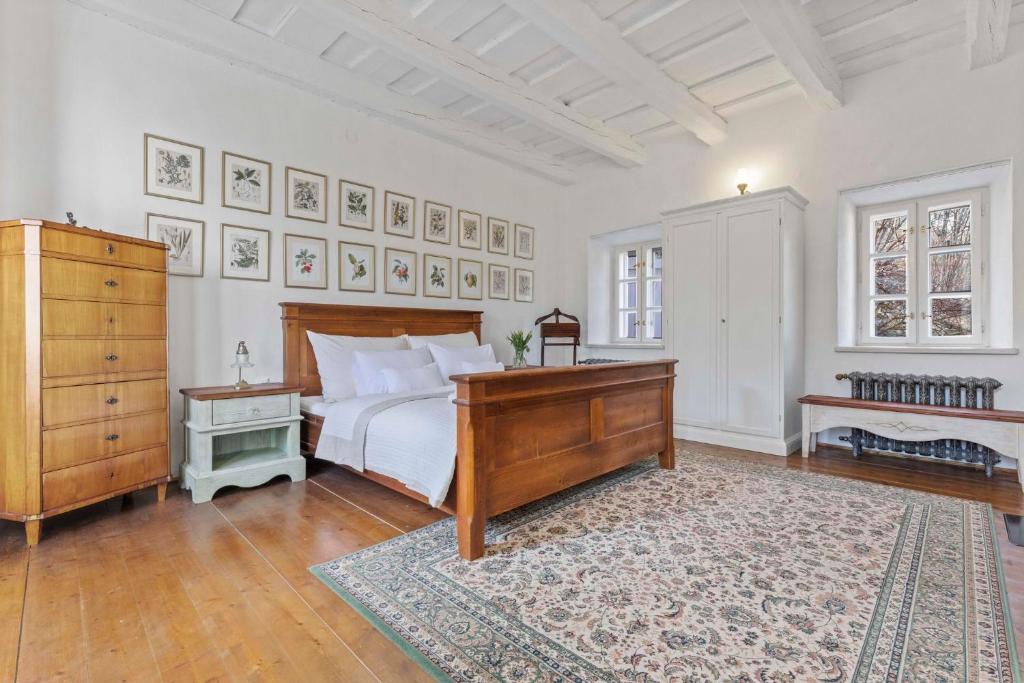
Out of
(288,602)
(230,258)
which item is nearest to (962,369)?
(288,602)

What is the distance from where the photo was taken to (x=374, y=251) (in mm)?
4305

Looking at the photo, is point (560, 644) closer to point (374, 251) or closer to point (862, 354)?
point (374, 251)

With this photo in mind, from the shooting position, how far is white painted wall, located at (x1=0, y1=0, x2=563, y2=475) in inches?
108

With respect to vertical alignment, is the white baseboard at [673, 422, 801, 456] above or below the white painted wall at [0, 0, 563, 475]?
below

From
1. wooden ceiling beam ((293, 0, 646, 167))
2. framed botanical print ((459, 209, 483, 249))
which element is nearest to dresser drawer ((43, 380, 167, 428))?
wooden ceiling beam ((293, 0, 646, 167))

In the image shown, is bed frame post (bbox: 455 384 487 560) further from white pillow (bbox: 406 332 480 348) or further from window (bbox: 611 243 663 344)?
window (bbox: 611 243 663 344)

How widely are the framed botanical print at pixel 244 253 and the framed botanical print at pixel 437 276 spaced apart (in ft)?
4.83

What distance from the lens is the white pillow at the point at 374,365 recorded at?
3561 mm

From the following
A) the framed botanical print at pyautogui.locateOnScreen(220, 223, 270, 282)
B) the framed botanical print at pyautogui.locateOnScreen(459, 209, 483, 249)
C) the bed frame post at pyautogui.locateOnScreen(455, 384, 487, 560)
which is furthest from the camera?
the framed botanical print at pyautogui.locateOnScreen(459, 209, 483, 249)

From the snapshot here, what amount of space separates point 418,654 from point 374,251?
11.4 feet

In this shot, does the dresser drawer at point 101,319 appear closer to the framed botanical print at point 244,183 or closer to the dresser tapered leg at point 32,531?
the dresser tapered leg at point 32,531

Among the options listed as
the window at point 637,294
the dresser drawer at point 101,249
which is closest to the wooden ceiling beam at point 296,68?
the dresser drawer at point 101,249

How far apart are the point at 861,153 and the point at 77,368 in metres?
5.73

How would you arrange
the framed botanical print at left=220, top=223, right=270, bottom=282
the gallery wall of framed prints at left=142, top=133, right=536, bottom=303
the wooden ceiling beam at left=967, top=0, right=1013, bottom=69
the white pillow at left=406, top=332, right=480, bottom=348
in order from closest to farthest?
the wooden ceiling beam at left=967, top=0, right=1013, bottom=69 < the gallery wall of framed prints at left=142, top=133, right=536, bottom=303 < the framed botanical print at left=220, top=223, right=270, bottom=282 < the white pillow at left=406, top=332, right=480, bottom=348
